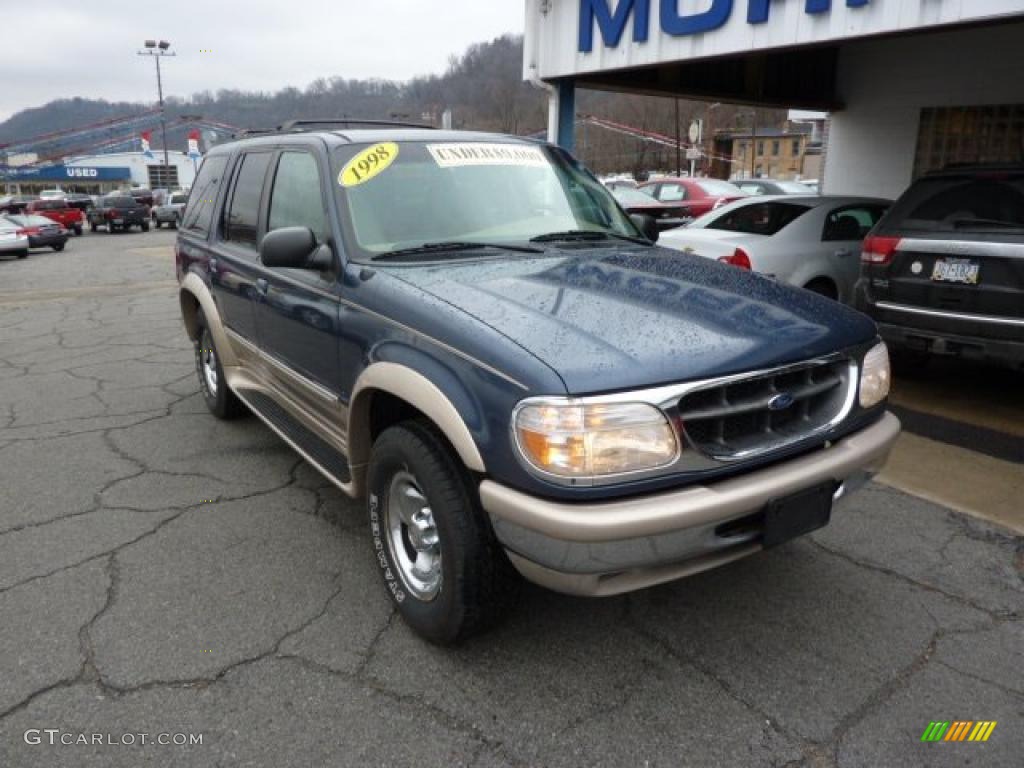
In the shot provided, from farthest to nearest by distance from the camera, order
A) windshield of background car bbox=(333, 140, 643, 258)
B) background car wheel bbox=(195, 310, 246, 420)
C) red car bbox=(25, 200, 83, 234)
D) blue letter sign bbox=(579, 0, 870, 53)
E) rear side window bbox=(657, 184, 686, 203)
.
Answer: red car bbox=(25, 200, 83, 234), rear side window bbox=(657, 184, 686, 203), blue letter sign bbox=(579, 0, 870, 53), background car wheel bbox=(195, 310, 246, 420), windshield of background car bbox=(333, 140, 643, 258)

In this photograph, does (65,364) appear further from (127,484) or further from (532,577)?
(532,577)

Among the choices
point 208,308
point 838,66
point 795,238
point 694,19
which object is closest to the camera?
point 208,308

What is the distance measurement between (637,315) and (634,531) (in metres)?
0.76

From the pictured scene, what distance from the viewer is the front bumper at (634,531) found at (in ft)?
6.85

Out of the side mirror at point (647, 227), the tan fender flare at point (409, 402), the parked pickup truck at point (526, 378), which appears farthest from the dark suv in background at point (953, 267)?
the tan fender flare at point (409, 402)

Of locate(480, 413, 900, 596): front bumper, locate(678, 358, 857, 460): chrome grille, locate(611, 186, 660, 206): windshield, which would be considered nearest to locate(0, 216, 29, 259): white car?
locate(611, 186, 660, 206): windshield

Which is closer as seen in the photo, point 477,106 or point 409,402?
point 409,402

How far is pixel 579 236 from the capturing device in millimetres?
3566

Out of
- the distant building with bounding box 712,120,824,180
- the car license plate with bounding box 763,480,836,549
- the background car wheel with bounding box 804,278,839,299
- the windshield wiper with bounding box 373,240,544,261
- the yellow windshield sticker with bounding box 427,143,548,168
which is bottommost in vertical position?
the car license plate with bounding box 763,480,836,549

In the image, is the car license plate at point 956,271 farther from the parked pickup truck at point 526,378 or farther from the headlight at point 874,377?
the headlight at point 874,377

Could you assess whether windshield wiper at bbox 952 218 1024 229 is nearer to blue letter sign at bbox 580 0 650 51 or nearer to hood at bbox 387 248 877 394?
hood at bbox 387 248 877 394

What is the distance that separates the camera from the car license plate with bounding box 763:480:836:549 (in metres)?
2.34

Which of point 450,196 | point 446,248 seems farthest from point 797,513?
point 450,196

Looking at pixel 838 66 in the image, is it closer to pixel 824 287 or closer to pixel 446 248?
pixel 824 287
